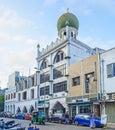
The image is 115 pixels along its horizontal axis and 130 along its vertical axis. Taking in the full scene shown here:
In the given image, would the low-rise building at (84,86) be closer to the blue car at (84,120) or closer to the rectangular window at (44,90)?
the blue car at (84,120)

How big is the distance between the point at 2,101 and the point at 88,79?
5427 centimetres

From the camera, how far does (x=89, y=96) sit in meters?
38.8

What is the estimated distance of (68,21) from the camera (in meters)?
54.2

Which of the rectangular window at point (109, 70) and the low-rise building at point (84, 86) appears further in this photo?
the low-rise building at point (84, 86)

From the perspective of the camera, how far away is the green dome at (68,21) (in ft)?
179

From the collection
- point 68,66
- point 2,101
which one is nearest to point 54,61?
point 68,66

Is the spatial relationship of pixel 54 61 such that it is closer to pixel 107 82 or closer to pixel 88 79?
pixel 88 79

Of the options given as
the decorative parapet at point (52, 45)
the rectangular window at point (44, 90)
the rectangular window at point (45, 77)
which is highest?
the decorative parapet at point (52, 45)

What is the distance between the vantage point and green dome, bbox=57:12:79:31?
54594mm

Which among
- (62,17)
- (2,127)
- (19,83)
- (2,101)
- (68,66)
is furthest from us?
(2,101)

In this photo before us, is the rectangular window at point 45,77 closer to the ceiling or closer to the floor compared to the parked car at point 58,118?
closer to the ceiling

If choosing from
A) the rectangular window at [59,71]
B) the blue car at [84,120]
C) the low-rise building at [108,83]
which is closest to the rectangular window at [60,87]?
the rectangular window at [59,71]

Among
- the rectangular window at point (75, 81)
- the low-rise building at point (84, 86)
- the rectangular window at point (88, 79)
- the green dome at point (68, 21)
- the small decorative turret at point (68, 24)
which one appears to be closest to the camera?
the low-rise building at point (84, 86)

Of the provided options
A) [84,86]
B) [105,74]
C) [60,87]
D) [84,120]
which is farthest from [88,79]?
[60,87]
